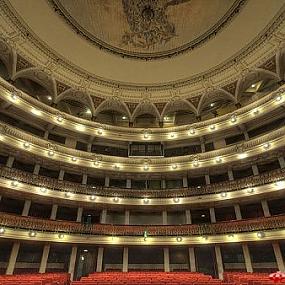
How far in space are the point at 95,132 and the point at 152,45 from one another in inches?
335

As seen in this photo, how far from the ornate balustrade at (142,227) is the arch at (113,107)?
10489mm

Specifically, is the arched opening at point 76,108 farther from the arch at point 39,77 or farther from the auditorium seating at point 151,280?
the auditorium seating at point 151,280

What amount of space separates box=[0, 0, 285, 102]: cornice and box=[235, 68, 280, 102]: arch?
0.51 metres

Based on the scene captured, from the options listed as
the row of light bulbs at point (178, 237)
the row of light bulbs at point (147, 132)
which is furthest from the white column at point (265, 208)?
the row of light bulbs at point (147, 132)

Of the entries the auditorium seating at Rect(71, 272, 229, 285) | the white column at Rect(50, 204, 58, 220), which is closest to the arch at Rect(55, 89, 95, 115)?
the white column at Rect(50, 204, 58, 220)

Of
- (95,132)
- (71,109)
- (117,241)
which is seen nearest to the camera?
(117,241)

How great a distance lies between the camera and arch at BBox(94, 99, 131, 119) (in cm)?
2192

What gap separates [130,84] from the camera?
2120 centimetres

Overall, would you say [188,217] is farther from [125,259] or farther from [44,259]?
[44,259]

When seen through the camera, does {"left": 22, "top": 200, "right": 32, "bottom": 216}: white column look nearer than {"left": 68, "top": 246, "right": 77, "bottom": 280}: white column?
No

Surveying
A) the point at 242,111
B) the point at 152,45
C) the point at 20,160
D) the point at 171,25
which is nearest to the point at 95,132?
the point at 20,160

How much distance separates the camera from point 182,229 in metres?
16.1

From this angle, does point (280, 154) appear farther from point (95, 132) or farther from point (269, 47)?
point (95, 132)

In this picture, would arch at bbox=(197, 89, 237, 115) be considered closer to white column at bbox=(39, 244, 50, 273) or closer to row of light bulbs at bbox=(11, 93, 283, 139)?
row of light bulbs at bbox=(11, 93, 283, 139)
